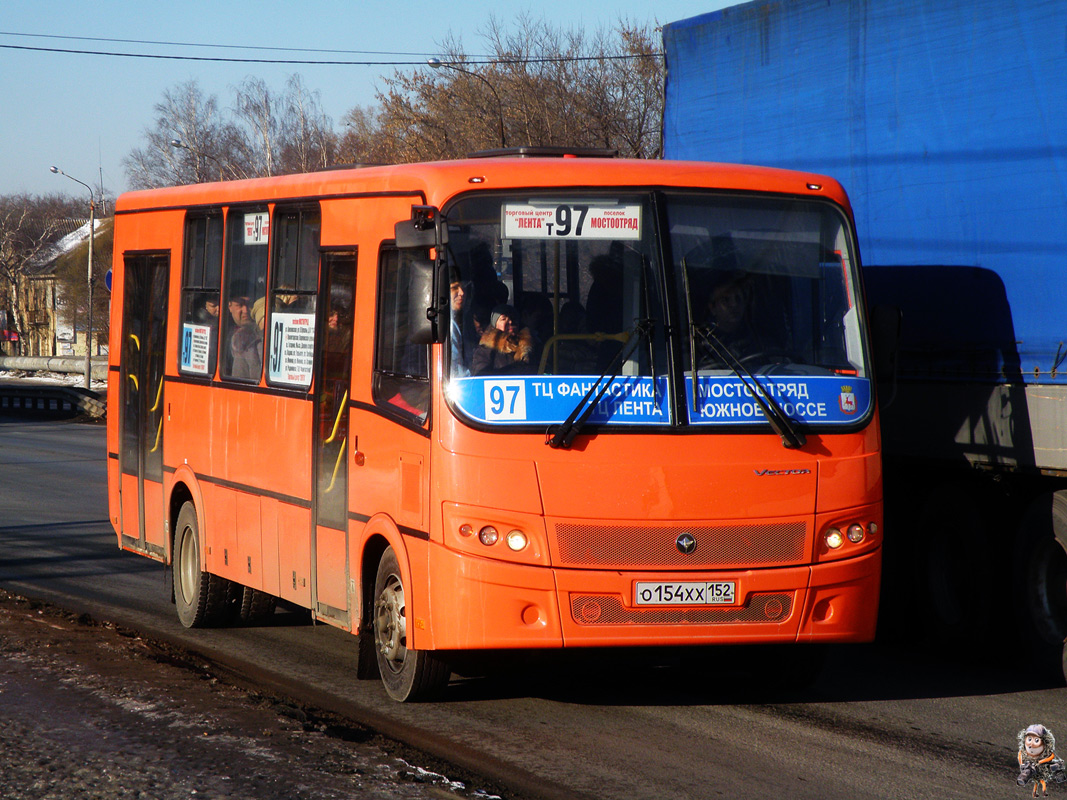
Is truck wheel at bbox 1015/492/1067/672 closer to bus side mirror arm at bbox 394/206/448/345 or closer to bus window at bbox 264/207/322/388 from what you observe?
bus side mirror arm at bbox 394/206/448/345

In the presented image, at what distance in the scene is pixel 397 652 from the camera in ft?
22.9

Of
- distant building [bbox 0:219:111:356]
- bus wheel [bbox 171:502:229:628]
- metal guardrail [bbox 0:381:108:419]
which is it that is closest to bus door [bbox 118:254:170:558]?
bus wheel [bbox 171:502:229:628]

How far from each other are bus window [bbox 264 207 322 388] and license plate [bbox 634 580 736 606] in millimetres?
2576

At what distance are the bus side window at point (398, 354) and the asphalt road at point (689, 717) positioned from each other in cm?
138

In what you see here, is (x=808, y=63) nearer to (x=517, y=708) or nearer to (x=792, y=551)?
(x=792, y=551)

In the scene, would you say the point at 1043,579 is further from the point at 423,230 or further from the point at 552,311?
the point at 423,230

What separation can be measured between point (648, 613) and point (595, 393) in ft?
3.30

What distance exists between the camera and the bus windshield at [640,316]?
642cm


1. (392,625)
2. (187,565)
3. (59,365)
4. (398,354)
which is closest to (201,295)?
(187,565)

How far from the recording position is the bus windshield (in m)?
6.42

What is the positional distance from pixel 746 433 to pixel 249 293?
12.4 ft

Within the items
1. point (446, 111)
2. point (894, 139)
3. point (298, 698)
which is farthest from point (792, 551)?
point (446, 111)

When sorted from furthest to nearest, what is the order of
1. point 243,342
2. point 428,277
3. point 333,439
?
point 243,342 → point 333,439 → point 428,277

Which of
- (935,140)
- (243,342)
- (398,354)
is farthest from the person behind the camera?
(243,342)
